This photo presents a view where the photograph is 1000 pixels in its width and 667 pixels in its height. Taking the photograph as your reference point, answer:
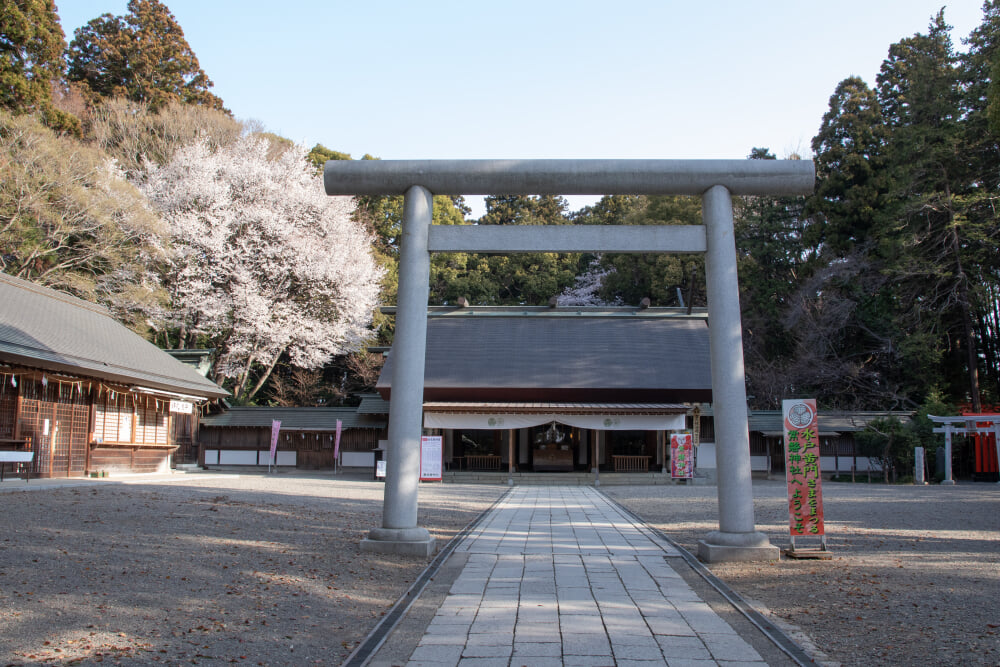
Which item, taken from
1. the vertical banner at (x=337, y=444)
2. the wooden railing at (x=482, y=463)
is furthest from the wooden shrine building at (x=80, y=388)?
the wooden railing at (x=482, y=463)

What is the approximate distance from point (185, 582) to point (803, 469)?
5.46 meters

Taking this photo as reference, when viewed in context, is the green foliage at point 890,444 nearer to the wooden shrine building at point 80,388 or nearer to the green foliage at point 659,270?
the green foliage at point 659,270

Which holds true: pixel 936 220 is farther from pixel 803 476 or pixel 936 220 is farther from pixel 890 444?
pixel 803 476

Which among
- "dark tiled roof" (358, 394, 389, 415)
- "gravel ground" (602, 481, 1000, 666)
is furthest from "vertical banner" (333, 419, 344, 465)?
"gravel ground" (602, 481, 1000, 666)

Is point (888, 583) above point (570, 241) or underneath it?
underneath

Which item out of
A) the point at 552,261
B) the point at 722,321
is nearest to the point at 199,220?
the point at 552,261

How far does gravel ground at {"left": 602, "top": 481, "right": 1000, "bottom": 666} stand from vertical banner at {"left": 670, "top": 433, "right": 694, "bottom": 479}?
7666 millimetres

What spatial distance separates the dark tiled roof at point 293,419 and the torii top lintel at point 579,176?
15.8 metres

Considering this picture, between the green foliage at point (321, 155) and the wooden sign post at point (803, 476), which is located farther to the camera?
the green foliage at point (321, 155)

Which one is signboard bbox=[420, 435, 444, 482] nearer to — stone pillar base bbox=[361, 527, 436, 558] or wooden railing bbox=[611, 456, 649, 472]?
wooden railing bbox=[611, 456, 649, 472]

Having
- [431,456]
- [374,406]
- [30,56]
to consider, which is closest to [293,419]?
[374,406]

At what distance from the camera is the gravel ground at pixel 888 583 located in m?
3.89

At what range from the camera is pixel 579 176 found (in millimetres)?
6734

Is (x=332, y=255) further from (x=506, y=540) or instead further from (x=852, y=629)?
(x=852, y=629)
